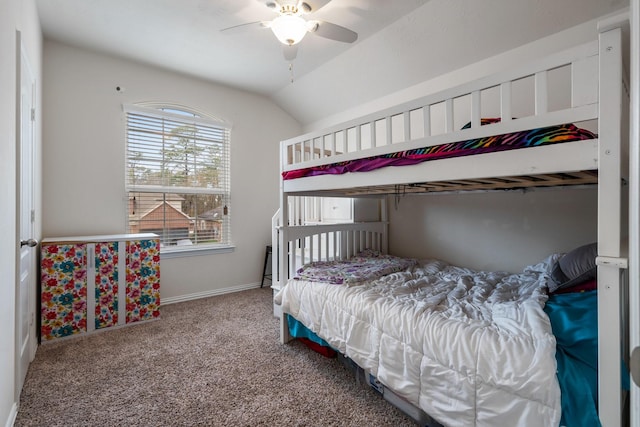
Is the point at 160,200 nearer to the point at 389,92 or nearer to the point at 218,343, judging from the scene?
the point at 218,343

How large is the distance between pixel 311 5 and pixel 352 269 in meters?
1.98

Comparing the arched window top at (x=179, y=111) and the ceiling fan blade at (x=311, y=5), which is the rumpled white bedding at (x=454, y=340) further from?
the arched window top at (x=179, y=111)

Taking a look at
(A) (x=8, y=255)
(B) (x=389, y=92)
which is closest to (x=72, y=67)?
(A) (x=8, y=255)

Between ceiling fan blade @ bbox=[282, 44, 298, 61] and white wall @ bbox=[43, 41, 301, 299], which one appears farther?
white wall @ bbox=[43, 41, 301, 299]

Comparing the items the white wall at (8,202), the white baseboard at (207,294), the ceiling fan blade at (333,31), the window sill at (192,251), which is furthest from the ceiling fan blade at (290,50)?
the white baseboard at (207,294)

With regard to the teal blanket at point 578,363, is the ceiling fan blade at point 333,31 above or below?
above

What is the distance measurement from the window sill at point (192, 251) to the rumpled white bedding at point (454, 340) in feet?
6.18

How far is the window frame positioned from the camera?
3.19m

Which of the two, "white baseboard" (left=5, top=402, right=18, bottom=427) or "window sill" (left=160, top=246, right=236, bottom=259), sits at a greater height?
"window sill" (left=160, top=246, right=236, bottom=259)

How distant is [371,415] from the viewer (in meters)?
1.58

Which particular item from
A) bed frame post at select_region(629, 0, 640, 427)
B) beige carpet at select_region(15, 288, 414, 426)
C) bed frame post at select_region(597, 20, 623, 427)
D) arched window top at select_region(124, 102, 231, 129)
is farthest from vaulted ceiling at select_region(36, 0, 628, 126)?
beige carpet at select_region(15, 288, 414, 426)

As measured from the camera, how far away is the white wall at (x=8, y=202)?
135cm

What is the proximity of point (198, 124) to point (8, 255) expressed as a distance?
2.48 metres

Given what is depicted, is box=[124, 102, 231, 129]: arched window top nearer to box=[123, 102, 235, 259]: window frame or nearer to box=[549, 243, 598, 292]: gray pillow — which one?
box=[123, 102, 235, 259]: window frame
